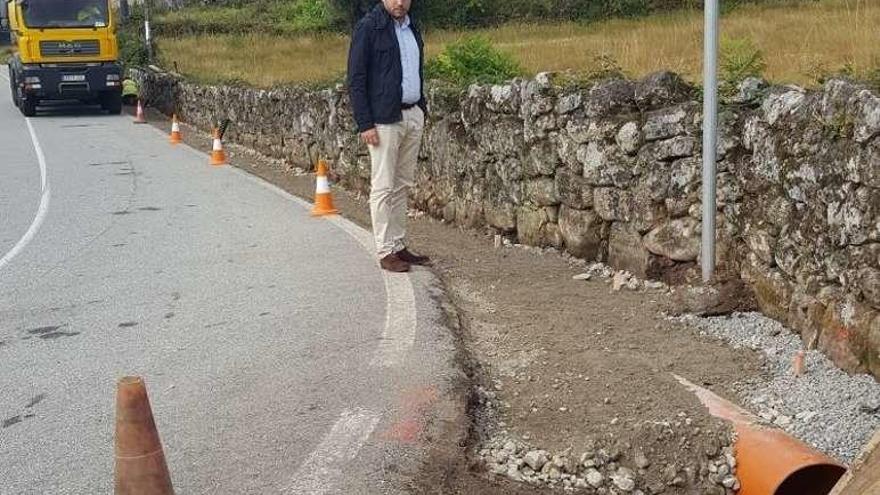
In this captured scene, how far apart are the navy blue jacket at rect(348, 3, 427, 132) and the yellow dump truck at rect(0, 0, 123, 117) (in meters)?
19.6

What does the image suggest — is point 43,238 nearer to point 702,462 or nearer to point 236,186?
point 236,186

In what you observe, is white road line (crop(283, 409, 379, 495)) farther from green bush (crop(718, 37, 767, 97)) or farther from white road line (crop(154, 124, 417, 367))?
green bush (crop(718, 37, 767, 97))

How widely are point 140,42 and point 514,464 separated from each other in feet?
117

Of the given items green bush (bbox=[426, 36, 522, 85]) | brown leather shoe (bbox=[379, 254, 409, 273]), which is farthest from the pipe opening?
green bush (bbox=[426, 36, 522, 85])

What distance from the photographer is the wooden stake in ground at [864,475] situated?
3268mm

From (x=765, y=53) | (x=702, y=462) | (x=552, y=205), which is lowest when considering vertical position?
(x=702, y=462)

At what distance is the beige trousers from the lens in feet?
23.5

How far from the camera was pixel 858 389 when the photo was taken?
180 inches

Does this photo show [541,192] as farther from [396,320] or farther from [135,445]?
[135,445]

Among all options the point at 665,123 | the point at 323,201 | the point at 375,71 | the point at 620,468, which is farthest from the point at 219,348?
the point at 323,201

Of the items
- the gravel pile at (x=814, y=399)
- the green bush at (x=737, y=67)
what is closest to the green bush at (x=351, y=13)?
the green bush at (x=737, y=67)

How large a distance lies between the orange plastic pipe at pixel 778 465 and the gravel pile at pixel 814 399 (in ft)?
0.81

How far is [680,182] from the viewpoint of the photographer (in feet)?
20.7

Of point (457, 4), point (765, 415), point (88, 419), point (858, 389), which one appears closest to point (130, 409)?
point (88, 419)
